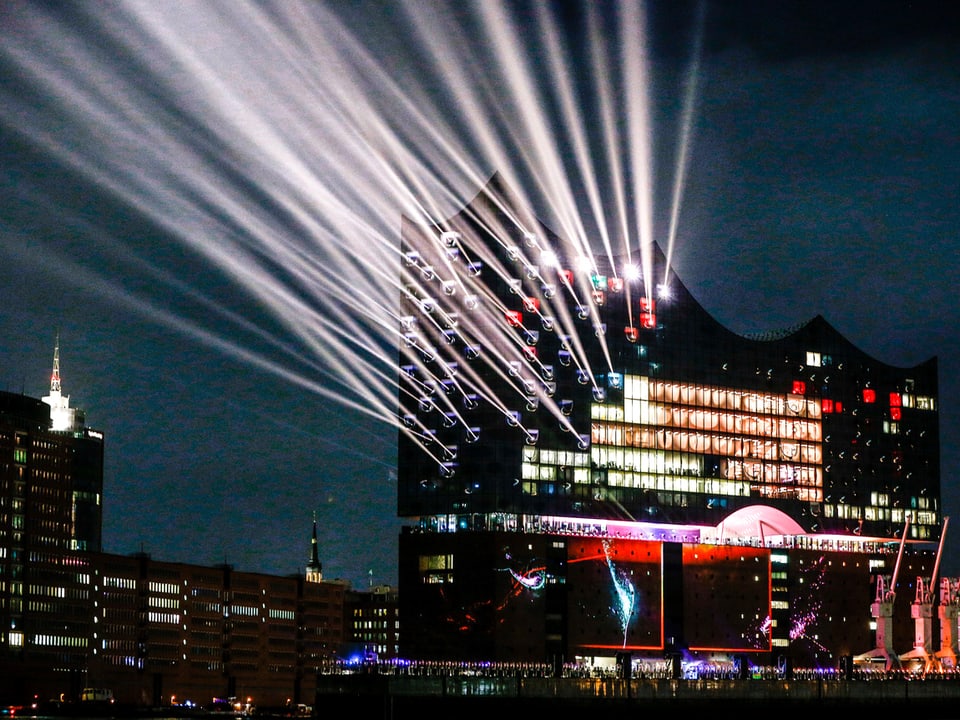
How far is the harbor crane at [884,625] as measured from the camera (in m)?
168

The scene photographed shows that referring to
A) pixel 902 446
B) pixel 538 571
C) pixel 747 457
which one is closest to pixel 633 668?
pixel 538 571

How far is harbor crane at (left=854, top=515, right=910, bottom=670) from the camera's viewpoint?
6624 inches

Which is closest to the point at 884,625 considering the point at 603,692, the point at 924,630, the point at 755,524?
the point at 924,630

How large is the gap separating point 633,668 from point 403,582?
2548cm

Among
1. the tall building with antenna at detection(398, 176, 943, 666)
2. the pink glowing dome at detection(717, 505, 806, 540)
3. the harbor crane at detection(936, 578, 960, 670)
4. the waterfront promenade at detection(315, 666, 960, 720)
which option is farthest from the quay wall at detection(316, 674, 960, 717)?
the pink glowing dome at detection(717, 505, 806, 540)

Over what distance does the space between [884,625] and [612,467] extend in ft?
106

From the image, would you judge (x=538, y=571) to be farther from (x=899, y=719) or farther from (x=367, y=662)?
(x=899, y=719)

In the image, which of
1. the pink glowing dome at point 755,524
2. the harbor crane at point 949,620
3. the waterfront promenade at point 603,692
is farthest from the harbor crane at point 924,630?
the pink glowing dome at point 755,524

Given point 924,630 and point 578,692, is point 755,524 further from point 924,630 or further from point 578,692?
point 578,692

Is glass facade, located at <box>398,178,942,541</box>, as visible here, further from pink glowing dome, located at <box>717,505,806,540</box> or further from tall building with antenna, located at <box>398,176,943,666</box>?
pink glowing dome, located at <box>717,505,806,540</box>

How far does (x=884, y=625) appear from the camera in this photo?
561ft

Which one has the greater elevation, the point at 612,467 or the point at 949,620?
the point at 612,467

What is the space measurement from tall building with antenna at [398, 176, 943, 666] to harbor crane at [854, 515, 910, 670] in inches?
160

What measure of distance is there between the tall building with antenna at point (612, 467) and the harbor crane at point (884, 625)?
408cm
